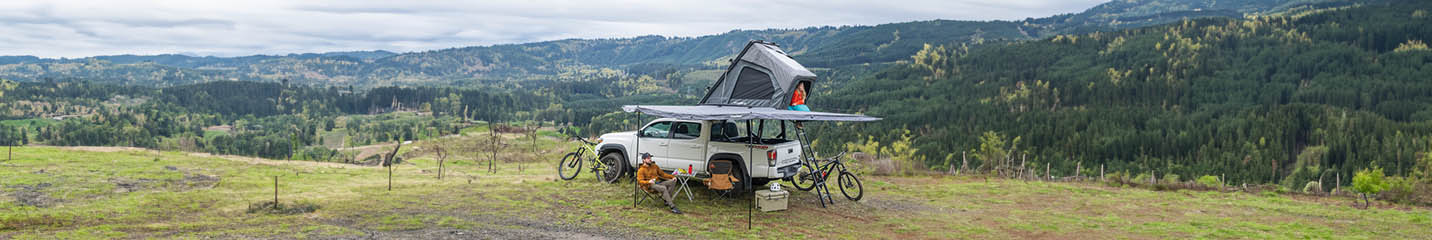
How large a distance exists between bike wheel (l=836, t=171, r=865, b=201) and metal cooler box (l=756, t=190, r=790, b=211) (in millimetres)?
2327

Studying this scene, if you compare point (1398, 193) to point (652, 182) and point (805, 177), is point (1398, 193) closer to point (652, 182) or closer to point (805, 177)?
point (805, 177)

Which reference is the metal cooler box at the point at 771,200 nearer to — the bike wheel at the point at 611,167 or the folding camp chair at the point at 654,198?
the folding camp chair at the point at 654,198

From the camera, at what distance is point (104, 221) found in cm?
1138

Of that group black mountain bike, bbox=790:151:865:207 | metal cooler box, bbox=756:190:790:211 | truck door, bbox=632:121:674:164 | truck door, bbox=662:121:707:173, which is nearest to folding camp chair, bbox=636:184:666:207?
truck door, bbox=662:121:707:173

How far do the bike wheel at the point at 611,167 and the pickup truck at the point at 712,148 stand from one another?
5 cm

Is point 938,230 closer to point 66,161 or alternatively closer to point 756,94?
point 756,94

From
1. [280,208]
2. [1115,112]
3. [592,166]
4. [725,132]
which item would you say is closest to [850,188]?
[725,132]

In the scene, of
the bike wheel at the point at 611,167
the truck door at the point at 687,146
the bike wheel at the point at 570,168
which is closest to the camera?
the truck door at the point at 687,146

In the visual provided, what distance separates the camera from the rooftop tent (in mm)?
16828

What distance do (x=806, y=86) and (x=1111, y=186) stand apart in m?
9.03

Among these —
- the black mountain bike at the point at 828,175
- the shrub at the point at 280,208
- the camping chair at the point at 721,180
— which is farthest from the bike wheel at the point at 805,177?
the shrub at the point at 280,208

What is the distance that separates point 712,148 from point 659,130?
165 cm

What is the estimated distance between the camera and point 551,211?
538 inches

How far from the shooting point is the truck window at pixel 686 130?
15.8m
